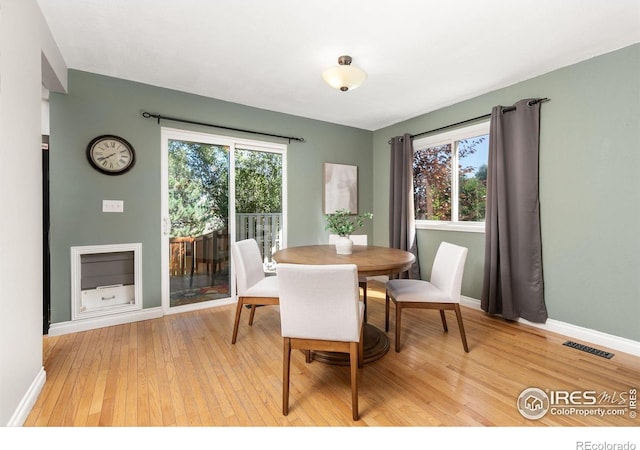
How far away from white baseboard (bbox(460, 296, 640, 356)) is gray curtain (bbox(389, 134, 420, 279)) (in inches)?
57.8

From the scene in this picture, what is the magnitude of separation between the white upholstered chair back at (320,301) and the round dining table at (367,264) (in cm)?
40

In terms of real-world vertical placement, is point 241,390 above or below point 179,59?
below

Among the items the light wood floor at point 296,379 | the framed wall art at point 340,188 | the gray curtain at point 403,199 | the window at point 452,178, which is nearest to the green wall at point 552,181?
the window at point 452,178

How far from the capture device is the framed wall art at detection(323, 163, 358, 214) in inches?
168

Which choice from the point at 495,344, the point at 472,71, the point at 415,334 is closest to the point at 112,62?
the point at 472,71

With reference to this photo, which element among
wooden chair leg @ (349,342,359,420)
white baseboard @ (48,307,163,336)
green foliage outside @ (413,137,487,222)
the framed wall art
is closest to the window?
green foliage outside @ (413,137,487,222)

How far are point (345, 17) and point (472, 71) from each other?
1.49m

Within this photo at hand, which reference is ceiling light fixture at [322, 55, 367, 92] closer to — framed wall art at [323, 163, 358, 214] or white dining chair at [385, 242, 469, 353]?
white dining chair at [385, 242, 469, 353]

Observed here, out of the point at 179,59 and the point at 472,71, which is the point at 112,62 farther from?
the point at 472,71

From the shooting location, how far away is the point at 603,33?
2143 millimetres

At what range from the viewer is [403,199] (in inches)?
159

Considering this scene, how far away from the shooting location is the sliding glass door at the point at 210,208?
3205mm

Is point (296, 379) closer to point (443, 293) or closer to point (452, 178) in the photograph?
point (443, 293)

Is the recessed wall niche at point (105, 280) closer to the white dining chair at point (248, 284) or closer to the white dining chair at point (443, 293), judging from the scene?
the white dining chair at point (248, 284)
